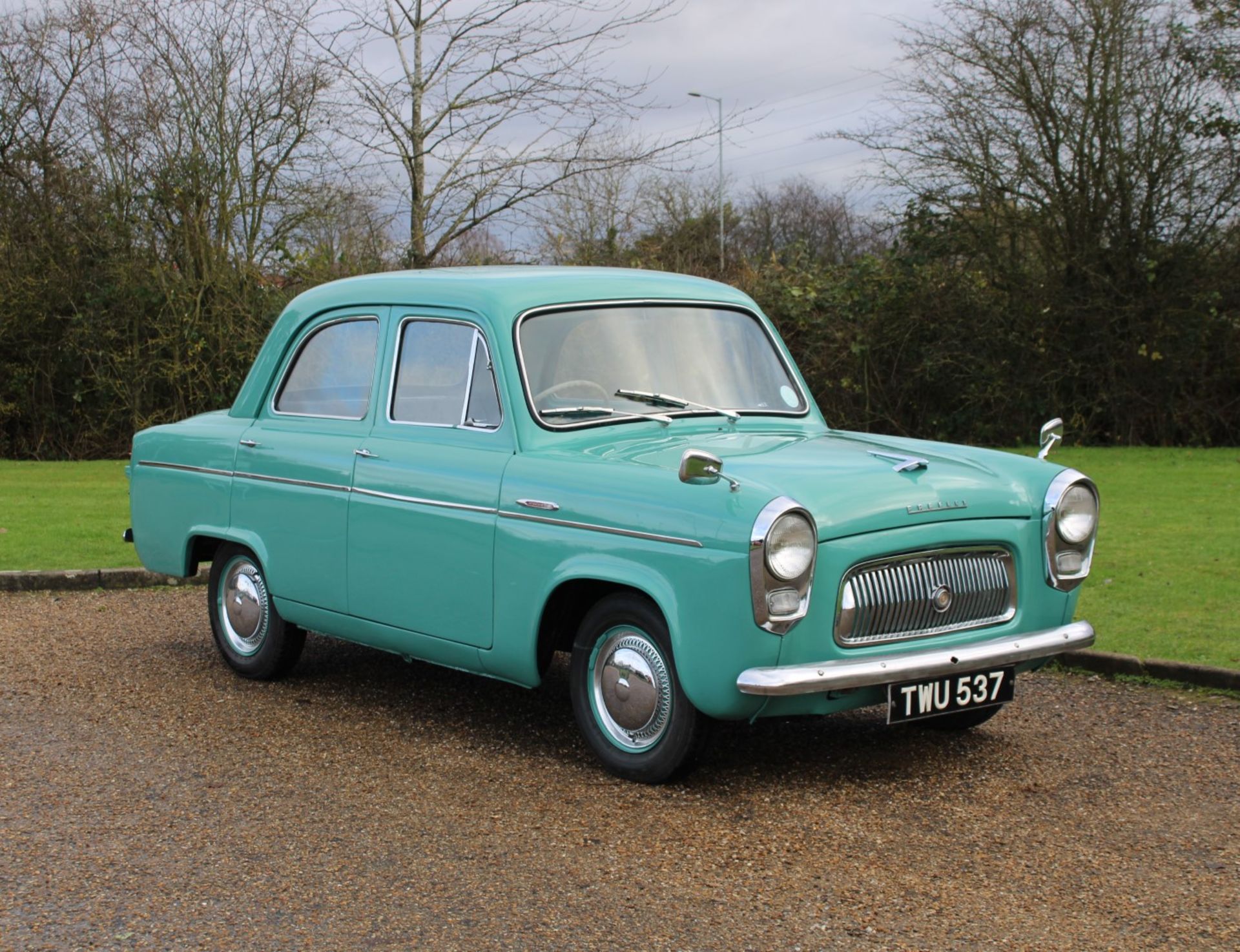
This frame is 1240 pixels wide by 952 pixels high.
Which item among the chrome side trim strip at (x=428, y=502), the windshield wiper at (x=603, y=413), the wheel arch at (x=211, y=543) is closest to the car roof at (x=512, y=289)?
the windshield wiper at (x=603, y=413)

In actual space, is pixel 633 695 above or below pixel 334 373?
below

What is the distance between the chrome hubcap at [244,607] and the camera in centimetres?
686

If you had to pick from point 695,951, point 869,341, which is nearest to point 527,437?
point 695,951

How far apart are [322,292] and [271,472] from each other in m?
0.92

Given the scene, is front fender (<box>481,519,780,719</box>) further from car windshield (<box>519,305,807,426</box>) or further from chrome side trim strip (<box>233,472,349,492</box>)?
chrome side trim strip (<box>233,472,349,492</box>)

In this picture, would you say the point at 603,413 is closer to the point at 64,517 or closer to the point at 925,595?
the point at 925,595

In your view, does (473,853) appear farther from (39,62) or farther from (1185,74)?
(39,62)

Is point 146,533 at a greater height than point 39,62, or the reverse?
point 39,62

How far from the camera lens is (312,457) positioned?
20.9 ft

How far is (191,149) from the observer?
19344 mm

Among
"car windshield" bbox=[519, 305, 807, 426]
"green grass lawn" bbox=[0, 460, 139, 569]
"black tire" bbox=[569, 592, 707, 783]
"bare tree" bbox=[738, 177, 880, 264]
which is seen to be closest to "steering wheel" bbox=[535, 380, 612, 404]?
"car windshield" bbox=[519, 305, 807, 426]

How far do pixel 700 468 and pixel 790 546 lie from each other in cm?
40

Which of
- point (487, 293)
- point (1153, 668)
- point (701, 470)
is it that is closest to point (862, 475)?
point (701, 470)

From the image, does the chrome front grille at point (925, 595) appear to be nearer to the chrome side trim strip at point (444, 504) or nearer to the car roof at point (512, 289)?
the chrome side trim strip at point (444, 504)
